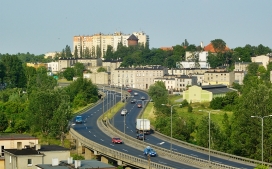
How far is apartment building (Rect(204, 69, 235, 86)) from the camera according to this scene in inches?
7397

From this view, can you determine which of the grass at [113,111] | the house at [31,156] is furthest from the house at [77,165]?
the grass at [113,111]

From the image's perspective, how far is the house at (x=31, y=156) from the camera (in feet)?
168

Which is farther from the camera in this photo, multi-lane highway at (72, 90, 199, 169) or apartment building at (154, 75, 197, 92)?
apartment building at (154, 75, 197, 92)

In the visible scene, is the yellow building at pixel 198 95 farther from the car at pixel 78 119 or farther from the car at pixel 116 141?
the car at pixel 116 141

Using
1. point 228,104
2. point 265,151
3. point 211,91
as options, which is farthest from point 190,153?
point 211,91

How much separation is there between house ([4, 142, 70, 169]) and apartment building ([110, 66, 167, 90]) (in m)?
137

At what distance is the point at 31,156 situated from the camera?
5156cm

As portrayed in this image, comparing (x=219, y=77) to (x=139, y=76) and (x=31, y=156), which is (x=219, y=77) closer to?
(x=139, y=76)

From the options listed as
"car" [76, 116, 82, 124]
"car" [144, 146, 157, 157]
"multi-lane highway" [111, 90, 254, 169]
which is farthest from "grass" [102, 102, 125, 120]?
"car" [144, 146, 157, 157]

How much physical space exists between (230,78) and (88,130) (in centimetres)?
9993

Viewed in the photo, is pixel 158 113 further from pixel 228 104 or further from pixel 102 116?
pixel 228 104

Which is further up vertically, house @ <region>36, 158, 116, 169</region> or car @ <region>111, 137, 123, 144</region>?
house @ <region>36, 158, 116, 169</region>

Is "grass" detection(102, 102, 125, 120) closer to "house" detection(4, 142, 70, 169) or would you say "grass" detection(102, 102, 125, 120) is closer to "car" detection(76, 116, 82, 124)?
"car" detection(76, 116, 82, 124)

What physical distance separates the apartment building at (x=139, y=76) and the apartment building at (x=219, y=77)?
12.6m
